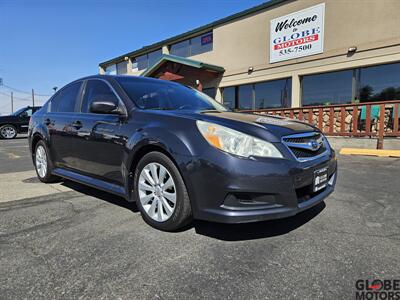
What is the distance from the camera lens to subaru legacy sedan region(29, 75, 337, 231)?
2.38 metres

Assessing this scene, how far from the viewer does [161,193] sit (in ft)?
9.14

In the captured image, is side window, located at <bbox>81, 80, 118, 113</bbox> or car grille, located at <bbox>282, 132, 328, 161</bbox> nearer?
car grille, located at <bbox>282, 132, 328, 161</bbox>

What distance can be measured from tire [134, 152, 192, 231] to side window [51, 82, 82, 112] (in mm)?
1935

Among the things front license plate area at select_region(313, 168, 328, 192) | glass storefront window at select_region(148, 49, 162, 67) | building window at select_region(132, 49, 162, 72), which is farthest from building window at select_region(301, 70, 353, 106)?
building window at select_region(132, 49, 162, 72)

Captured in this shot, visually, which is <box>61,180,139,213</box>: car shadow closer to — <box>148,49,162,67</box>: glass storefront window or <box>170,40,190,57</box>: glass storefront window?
<box>170,40,190,57</box>: glass storefront window

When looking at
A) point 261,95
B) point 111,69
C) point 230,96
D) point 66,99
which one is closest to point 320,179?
point 66,99

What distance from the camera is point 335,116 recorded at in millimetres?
9133

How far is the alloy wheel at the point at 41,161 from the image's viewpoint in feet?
15.7

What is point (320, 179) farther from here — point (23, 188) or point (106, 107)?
point (23, 188)

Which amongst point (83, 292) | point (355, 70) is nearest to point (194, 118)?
point (83, 292)

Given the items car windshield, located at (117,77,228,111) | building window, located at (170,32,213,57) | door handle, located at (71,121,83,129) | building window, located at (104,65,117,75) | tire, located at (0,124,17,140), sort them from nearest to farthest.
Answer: car windshield, located at (117,77,228,111) → door handle, located at (71,121,83,129) → building window, located at (170,32,213,57) → tire, located at (0,124,17,140) → building window, located at (104,65,117,75)

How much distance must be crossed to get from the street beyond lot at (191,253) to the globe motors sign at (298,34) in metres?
9.13

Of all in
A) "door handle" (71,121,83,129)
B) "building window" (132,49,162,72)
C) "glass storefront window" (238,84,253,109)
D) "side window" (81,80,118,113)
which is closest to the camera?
"side window" (81,80,118,113)

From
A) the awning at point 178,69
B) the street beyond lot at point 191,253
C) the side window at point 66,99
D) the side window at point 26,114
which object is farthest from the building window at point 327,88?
the side window at point 26,114
